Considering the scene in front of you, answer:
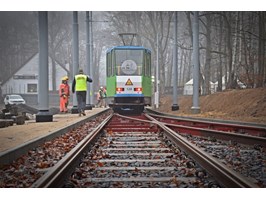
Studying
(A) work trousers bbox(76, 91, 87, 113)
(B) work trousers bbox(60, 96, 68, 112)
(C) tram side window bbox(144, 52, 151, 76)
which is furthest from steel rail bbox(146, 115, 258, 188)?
(B) work trousers bbox(60, 96, 68, 112)

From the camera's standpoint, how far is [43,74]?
5676 mm

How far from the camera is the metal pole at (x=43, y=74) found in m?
3.64

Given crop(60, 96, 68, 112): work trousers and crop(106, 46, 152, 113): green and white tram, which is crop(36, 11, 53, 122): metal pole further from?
crop(60, 96, 68, 112): work trousers

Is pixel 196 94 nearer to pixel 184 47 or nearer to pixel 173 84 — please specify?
pixel 173 84

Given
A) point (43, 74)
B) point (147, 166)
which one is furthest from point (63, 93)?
point (147, 166)

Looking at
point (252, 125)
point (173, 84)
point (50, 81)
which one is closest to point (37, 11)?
point (252, 125)

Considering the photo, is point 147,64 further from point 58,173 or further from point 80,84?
point 58,173

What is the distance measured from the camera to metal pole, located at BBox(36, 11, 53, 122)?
3642mm

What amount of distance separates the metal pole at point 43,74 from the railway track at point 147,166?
108 centimetres

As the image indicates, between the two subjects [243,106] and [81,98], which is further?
[81,98]

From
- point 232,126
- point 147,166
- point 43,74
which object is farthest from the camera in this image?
point 43,74

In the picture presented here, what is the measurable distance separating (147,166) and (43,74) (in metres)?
3.10

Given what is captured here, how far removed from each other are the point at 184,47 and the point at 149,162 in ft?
8.38

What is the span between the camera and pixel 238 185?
2092 millimetres
